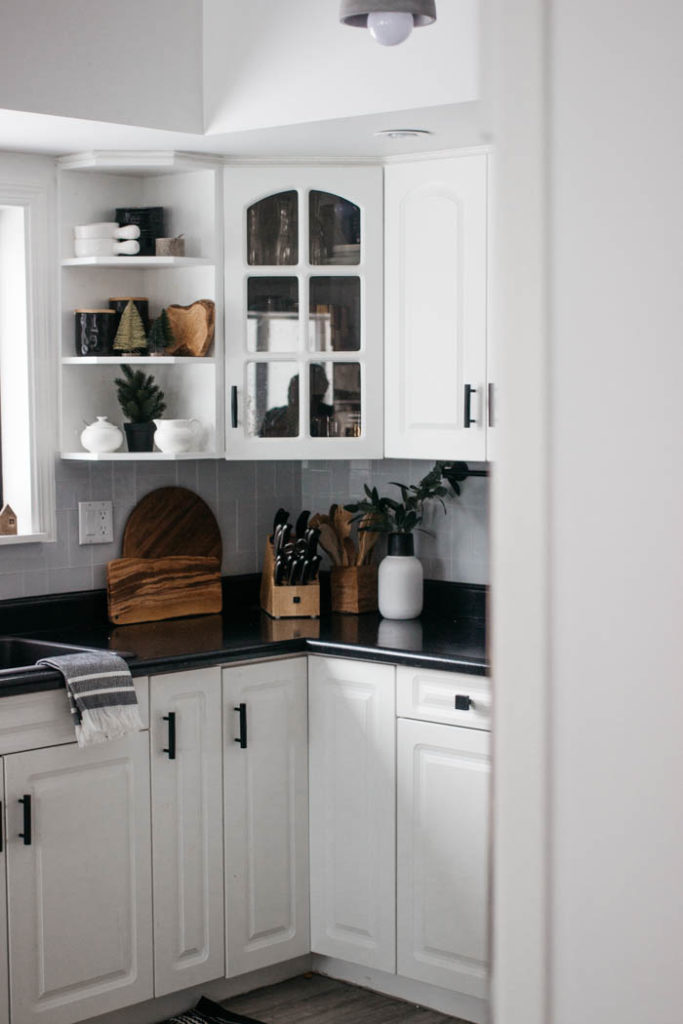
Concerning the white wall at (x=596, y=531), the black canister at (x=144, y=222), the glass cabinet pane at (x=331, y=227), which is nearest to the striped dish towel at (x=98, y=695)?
the black canister at (x=144, y=222)

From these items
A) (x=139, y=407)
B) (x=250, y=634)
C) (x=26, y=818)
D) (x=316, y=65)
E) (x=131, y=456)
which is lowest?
(x=26, y=818)

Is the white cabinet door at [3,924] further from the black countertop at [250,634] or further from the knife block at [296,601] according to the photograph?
the knife block at [296,601]

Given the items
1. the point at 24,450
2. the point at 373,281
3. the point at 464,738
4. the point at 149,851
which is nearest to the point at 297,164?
the point at 373,281

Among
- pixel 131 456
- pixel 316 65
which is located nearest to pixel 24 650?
pixel 131 456

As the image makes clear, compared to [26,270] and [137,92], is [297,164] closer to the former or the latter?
[137,92]

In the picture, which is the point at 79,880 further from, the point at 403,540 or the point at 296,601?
the point at 403,540

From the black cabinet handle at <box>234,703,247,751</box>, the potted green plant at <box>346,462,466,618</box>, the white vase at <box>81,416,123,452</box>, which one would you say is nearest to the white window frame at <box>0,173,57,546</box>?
the white vase at <box>81,416,123,452</box>

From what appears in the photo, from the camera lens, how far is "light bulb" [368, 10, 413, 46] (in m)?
2.35

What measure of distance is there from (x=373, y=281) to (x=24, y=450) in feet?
3.58

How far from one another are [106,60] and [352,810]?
1.99m

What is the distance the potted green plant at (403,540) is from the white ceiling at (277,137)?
924 mm

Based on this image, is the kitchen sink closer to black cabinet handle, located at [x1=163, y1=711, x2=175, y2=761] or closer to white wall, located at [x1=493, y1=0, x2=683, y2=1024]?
black cabinet handle, located at [x1=163, y1=711, x2=175, y2=761]

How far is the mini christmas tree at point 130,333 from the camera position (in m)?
3.45

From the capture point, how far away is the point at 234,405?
3.49 metres
